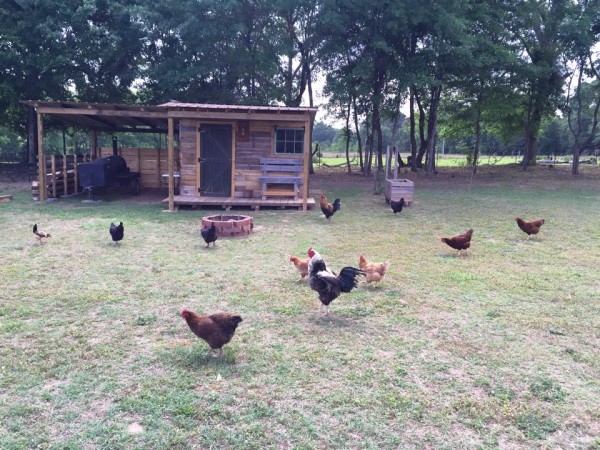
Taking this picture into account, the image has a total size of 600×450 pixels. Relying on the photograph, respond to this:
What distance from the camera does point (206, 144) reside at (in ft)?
43.3

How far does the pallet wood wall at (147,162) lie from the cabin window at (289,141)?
5352 millimetres

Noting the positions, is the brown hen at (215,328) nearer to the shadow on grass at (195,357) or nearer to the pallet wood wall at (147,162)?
the shadow on grass at (195,357)

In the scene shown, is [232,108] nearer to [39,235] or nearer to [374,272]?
[39,235]

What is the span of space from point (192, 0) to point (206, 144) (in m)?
7.27

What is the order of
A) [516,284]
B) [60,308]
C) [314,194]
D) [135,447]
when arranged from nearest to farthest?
[135,447]
[60,308]
[516,284]
[314,194]

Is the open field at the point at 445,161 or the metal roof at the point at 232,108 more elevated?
the metal roof at the point at 232,108

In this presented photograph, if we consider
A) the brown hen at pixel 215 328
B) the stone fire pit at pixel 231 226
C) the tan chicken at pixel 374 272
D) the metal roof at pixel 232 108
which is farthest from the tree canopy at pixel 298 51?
the brown hen at pixel 215 328

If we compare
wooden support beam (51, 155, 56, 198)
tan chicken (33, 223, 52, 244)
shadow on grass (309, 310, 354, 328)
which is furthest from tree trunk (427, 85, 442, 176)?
shadow on grass (309, 310, 354, 328)

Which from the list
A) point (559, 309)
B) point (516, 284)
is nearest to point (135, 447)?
point (559, 309)

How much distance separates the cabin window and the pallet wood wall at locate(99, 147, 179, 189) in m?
5.35

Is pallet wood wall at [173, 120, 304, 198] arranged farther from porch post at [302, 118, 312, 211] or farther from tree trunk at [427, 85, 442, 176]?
tree trunk at [427, 85, 442, 176]

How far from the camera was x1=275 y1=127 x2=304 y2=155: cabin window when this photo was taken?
43.3 ft

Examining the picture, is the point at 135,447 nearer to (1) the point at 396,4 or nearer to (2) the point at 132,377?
(2) the point at 132,377

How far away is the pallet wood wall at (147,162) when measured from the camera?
17.0 meters
